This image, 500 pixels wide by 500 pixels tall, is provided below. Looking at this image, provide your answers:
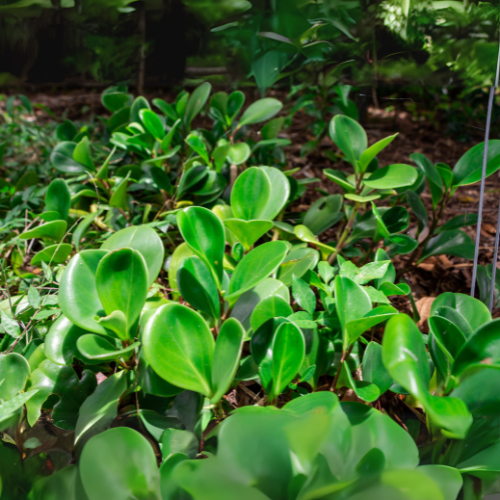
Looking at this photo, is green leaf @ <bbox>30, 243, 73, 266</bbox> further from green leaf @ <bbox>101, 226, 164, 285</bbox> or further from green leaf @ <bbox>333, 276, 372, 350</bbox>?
green leaf @ <bbox>333, 276, 372, 350</bbox>

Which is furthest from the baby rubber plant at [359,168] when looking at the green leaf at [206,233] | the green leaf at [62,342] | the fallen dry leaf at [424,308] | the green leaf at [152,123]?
the green leaf at [62,342]

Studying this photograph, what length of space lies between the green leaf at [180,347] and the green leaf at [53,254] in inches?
15.9

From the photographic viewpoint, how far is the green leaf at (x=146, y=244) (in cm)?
63

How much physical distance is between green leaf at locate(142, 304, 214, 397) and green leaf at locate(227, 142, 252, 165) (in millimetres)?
599

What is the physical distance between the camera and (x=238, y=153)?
108cm

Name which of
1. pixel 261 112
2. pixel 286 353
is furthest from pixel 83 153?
pixel 286 353

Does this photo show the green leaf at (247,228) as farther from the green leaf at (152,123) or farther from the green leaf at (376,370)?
the green leaf at (152,123)

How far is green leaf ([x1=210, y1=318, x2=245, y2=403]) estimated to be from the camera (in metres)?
0.48

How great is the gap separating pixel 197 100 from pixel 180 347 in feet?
2.66

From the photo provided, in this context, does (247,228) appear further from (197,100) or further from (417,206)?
(197,100)

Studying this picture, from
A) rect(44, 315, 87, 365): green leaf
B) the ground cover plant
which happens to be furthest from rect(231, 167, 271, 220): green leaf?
rect(44, 315, 87, 365): green leaf

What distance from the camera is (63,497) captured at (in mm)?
494

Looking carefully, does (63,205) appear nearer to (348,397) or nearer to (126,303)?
(126,303)

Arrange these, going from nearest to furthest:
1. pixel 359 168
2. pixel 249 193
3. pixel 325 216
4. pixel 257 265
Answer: pixel 257 265
pixel 249 193
pixel 359 168
pixel 325 216
